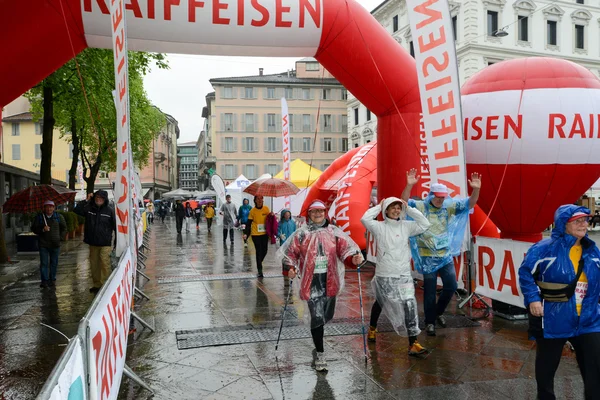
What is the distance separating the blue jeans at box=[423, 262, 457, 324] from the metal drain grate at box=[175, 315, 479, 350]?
0.46m

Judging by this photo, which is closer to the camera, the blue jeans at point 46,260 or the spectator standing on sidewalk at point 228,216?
the blue jeans at point 46,260

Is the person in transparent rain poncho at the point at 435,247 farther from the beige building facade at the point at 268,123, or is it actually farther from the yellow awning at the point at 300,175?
the beige building facade at the point at 268,123

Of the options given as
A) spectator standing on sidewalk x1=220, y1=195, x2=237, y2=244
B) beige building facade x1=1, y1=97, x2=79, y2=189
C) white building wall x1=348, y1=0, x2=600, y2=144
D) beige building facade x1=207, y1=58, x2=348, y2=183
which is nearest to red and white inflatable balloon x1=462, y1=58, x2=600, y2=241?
spectator standing on sidewalk x1=220, y1=195, x2=237, y2=244

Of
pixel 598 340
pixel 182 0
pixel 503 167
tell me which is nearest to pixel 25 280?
pixel 182 0

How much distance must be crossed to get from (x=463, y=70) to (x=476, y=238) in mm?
31035

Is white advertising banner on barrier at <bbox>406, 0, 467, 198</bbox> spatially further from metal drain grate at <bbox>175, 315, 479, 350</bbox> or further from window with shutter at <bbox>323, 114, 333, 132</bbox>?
window with shutter at <bbox>323, 114, 333, 132</bbox>

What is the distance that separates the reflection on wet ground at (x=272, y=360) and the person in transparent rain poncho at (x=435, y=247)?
0.38m

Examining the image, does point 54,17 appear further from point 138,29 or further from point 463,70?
point 463,70

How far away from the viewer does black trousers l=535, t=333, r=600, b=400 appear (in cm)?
356

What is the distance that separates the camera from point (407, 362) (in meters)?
5.26

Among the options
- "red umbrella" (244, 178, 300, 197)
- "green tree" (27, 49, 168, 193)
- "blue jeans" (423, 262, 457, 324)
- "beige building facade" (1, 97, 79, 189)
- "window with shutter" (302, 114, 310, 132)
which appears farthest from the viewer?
"window with shutter" (302, 114, 310, 132)

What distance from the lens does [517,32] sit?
36719 millimetres

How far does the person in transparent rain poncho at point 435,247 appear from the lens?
6262 millimetres

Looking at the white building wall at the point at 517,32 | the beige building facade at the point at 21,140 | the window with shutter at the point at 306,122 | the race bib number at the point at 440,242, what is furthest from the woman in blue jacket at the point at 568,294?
the beige building facade at the point at 21,140
